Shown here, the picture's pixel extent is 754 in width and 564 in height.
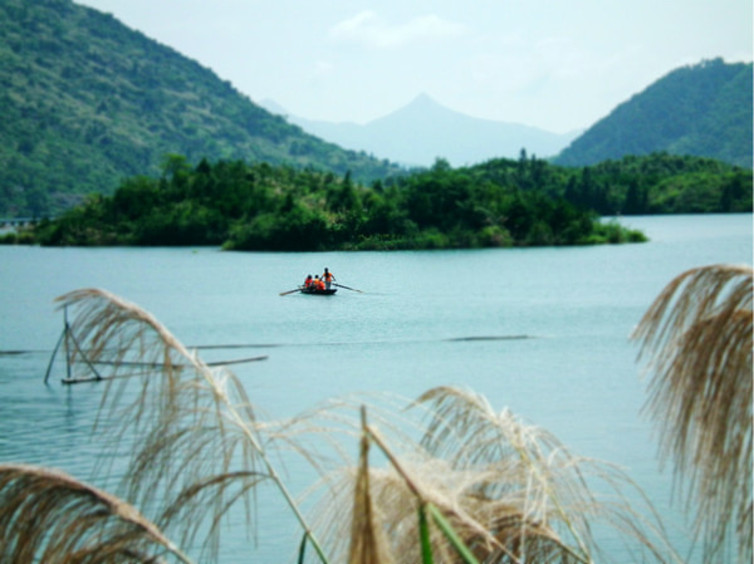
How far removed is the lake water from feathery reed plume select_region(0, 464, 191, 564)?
136cm

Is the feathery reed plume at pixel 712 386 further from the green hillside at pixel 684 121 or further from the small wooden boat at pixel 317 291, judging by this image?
the green hillside at pixel 684 121

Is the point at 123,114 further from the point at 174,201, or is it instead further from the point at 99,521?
the point at 99,521

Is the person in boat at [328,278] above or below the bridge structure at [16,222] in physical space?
above

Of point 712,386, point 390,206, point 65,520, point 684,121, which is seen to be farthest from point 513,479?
point 684,121

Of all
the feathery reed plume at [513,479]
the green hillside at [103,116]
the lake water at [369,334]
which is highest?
the green hillside at [103,116]

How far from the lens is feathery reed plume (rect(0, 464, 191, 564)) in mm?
2092

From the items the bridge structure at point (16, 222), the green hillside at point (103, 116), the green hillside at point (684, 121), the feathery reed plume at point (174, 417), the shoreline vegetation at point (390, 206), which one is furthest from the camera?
the green hillside at point (684, 121)

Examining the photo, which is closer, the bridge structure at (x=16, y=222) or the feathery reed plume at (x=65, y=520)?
the feathery reed plume at (x=65, y=520)

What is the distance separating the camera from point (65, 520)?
Answer: 6.99ft

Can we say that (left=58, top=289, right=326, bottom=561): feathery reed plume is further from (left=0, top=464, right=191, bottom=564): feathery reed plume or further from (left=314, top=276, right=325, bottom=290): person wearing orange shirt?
(left=314, top=276, right=325, bottom=290): person wearing orange shirt

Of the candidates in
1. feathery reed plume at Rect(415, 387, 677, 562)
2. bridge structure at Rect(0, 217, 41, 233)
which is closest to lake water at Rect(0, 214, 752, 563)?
feathery reed plume at Rect(415, 387, 677, 562)

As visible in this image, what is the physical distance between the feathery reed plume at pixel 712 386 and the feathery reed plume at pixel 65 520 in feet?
3.32

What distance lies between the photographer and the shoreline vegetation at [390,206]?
516cm

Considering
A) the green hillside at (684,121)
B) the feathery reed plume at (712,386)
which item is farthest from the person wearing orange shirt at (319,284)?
the green hillside at (684,121)
